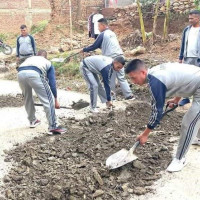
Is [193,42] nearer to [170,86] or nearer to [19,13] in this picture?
[170,86]

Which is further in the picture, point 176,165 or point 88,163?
point 88,163

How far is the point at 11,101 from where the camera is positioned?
25.3 ft

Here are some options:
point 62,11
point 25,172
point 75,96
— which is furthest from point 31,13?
point 25,172

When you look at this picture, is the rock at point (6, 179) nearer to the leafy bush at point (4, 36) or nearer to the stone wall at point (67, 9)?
the stone wall at point (67, 9)

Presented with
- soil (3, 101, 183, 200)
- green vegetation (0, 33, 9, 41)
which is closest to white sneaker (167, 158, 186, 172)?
soil (3, 101, 183, 200)

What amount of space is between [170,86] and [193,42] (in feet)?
8.90

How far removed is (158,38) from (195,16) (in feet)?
21.3

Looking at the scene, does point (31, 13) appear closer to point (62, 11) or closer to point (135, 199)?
point (62, 11)

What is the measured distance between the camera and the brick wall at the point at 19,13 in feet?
72.1

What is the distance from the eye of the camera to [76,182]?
3.75m

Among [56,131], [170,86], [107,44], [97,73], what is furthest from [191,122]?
[107,44]

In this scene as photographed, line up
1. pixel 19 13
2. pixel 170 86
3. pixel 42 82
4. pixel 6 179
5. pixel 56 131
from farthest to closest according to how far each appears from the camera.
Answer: pixel 19 13 → pixel 56 131 → pixel 42 82 → pixel 6 179 → pixel 170 86

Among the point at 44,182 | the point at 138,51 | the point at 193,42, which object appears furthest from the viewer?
the point at 138,51

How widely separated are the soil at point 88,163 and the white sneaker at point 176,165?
0.14 m
